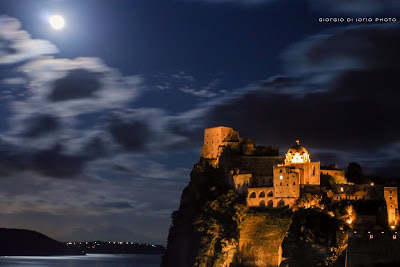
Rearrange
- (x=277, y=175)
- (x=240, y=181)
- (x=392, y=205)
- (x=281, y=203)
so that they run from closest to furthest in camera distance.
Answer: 1. (x=392, y=205)
2. (x=281, y=203)
3. (x=277, y=175)
4. (x=240, y=181)

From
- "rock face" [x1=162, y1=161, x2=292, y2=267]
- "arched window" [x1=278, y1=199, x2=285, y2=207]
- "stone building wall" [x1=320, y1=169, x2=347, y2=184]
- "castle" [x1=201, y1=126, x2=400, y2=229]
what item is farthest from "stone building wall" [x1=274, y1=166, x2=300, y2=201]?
"stone building wall" [x1=320, y1=169, x2=347, y2=184]

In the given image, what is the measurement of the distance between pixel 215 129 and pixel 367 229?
3370cm

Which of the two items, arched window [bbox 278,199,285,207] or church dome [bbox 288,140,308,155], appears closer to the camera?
arched window [bbox 278,199,285,207]

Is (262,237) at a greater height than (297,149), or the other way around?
(297,149)

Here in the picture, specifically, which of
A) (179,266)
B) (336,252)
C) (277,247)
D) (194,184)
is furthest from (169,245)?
(336,252)

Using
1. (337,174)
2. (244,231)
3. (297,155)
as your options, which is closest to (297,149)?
(297,155)

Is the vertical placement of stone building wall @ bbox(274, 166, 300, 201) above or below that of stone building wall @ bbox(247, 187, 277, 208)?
above

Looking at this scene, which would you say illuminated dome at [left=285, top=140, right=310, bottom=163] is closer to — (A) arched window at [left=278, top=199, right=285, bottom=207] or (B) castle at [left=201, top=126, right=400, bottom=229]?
(B) castle at [left=201, top=126, right=400, bottom=229]

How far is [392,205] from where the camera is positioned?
7138 cm

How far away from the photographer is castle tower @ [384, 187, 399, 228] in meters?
70.2

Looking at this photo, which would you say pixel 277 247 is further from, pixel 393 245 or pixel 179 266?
pixel 179 266

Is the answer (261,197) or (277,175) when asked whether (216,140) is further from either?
(277,175)

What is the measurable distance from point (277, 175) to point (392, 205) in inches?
549

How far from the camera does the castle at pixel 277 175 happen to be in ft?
243
